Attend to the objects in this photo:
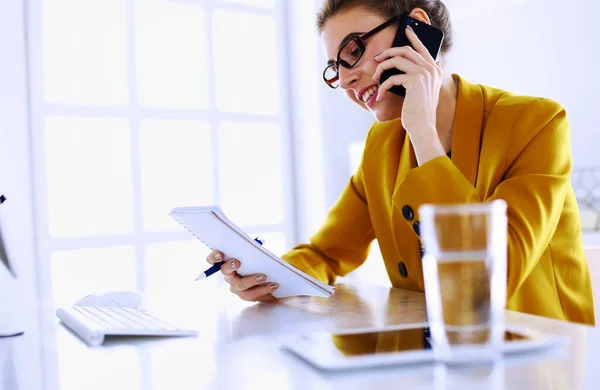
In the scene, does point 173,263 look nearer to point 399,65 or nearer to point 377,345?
point 399,65

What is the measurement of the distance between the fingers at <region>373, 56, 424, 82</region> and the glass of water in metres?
0.68

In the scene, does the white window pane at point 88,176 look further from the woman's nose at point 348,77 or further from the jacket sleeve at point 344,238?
the woman's nose at point 348,77

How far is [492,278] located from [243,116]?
2.70 meters

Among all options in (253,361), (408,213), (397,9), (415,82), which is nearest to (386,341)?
(253,361)

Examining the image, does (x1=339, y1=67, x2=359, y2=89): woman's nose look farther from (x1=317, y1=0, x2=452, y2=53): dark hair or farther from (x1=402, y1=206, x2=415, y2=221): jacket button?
(x1=402, y1=206, x2=415, y2=221): jacket button

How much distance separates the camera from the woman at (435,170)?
1.03m

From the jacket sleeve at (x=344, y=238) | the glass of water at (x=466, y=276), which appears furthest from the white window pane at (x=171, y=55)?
the glass of water at (x=466, y=276)

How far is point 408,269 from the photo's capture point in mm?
1335

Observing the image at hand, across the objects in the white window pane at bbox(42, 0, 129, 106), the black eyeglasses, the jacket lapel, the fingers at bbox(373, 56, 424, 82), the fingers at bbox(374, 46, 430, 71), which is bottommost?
the jacket lapel

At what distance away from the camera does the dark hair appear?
1.33 metres

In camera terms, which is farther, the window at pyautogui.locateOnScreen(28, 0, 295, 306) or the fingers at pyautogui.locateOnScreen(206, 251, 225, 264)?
the window at pyautogui.locateOnScreen(28, 0, 295, 306)

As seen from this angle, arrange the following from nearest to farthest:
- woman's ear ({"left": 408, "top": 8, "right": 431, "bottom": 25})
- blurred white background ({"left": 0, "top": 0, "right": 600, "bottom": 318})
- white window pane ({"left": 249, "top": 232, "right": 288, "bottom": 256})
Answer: woman's ear ({"left": 408, "top": 8, "right": 431, "bottom": 25}) < blurred white background ({"left": 0, "top": 0, "right": 600, "bottom": 318}) < white window pane ({"left": 249, "top": 232, "right": 288, "bottom": 256})

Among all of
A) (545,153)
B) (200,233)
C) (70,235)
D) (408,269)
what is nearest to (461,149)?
(545,153)

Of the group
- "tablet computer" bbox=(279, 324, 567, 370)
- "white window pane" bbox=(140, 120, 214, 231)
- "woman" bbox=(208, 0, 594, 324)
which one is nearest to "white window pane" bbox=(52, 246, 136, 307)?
"white window pane" bbox=(140, 120, 214, 231)
